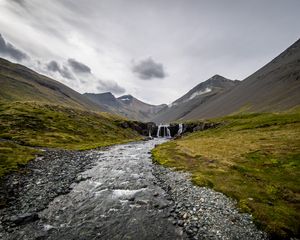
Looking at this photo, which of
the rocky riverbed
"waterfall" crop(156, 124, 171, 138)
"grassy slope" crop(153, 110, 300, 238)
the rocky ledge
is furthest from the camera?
"waterfall" crop(156, 124, 171, 138)

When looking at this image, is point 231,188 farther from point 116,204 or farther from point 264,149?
point 264,149

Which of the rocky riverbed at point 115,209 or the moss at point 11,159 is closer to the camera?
the rocky riverbed at point 115,209

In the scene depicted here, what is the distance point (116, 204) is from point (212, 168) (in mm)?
19511

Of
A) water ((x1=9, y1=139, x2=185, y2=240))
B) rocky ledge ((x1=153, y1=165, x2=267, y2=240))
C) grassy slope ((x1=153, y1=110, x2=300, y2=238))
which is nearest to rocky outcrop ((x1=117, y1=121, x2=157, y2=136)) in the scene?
grassy slope ((x1=153, y1=110, x2=300, y2=238))

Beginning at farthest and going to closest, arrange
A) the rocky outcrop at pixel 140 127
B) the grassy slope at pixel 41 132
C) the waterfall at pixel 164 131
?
the waterfall at pixel 164 131, the rocky outcrop at pixel 140 127, the grassy slope at pixel 41 132

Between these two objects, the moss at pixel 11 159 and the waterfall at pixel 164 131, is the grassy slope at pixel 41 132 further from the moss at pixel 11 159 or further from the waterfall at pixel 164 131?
the waterfall at pixel 164 131

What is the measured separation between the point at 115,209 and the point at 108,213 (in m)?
1.09

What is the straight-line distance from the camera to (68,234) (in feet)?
61.0

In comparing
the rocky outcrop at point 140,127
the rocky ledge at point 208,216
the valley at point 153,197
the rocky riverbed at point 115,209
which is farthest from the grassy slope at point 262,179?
the rocky outcrop at point 140,127

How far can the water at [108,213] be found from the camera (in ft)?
61.5

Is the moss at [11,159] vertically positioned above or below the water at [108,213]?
above

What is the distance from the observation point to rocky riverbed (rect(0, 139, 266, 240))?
61.4 feet

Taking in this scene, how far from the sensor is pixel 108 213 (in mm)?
22875

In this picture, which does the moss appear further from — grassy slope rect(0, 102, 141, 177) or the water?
the water
